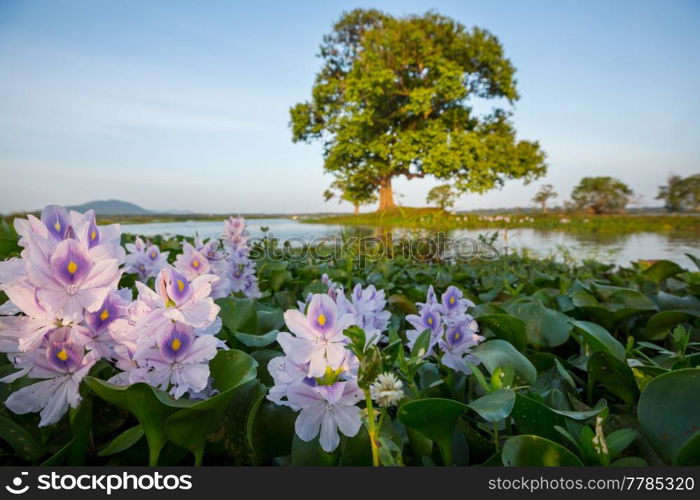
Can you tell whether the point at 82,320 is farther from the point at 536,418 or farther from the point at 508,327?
the point at 508,327

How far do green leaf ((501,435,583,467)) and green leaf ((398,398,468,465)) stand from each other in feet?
0.27

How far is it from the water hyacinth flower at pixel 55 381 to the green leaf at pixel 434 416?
0.50 m

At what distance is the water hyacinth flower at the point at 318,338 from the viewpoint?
60 cm

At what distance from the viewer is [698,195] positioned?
12.0 metres

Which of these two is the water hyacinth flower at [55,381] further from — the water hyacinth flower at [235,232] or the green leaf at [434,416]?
the water hyacinth flower at [235,232]

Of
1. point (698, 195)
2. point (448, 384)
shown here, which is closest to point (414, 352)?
point (448, 384)

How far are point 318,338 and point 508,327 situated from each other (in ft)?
2.13

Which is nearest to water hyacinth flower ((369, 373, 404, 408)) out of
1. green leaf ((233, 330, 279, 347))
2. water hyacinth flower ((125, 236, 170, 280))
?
green leaf ((233, 330, 279, 347))

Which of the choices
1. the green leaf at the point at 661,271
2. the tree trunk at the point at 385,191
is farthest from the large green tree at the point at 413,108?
the green leaf at the point at 661,271

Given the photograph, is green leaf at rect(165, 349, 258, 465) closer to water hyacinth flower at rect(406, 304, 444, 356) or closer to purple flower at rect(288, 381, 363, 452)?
purple flower at rect(288, 381, 363, 452)

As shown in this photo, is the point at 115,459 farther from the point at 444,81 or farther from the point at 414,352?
the point at 444,81

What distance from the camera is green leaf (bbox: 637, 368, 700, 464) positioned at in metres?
0.62

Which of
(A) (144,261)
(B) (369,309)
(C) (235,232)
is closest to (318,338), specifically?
(B) (369,309)

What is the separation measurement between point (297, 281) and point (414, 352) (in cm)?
144
